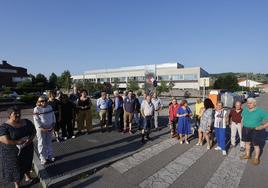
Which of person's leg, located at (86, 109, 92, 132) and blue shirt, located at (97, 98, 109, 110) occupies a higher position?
blue shirt, located at (97, 98, 109, 110)

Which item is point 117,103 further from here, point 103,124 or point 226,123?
point 226,123

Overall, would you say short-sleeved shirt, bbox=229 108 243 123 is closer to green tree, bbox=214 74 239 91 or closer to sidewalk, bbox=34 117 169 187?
sidewalk, bbox=34 117 169 187

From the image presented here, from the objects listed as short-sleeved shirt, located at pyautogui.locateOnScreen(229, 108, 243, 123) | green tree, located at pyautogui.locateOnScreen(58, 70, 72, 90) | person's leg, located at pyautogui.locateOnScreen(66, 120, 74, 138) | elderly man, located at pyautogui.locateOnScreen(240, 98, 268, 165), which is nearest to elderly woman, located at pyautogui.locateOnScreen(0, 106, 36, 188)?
person's leg, located at pyautogui.locateOnScreen(66, 120, 74, 138)

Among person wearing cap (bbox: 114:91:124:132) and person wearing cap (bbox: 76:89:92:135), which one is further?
person wearing cap (bbox: 114:91:124:132)

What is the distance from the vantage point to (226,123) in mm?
7523

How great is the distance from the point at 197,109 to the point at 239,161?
369cm

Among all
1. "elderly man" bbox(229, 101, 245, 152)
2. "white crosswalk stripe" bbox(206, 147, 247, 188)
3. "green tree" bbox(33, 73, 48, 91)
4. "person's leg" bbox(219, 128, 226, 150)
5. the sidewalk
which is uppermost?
"green tree" bbox(33, 73, 48, 91)

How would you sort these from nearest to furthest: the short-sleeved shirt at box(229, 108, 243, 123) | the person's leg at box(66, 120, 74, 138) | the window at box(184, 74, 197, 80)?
1. the short-sleeved shirt at box(229, 108, 243, 123)
2. the person's leg at box(66, 120, 74, 138)
3. the window at box(184, 74, 197, 80)

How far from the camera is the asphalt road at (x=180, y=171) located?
492 centimetres

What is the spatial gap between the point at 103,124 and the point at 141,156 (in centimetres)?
399

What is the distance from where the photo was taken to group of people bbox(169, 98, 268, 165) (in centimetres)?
624

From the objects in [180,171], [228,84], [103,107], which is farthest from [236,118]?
[228,84]

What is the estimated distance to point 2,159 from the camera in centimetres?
435

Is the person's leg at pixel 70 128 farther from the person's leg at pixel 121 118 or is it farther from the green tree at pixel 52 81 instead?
the green tree at pixel 52 81
